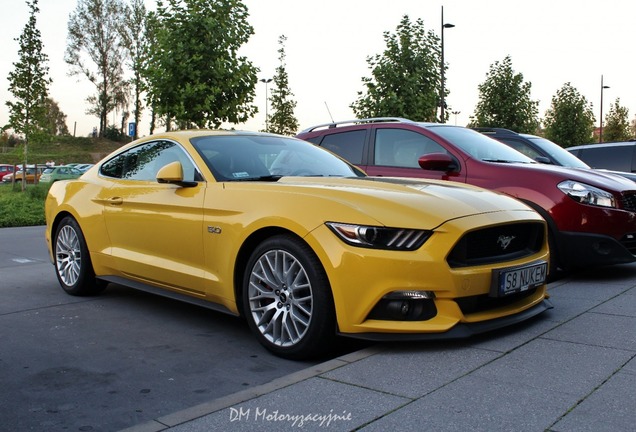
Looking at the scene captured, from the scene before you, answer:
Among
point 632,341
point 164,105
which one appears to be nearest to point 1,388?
point 632,341

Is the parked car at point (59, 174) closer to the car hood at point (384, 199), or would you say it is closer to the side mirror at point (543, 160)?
the side mirror at point (543, 160)

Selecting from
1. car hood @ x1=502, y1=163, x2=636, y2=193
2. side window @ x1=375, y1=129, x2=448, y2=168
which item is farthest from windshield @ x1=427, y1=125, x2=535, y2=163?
A: car hood @ x1=502, y1=163, x2=636, y2=193

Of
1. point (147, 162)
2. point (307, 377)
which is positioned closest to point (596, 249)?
point (307, 377)

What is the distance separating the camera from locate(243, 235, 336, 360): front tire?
3.86 metres

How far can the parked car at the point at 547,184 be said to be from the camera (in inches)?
236

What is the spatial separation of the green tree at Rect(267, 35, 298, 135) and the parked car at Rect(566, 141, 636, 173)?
30.0m

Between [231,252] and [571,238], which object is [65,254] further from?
[571,238]

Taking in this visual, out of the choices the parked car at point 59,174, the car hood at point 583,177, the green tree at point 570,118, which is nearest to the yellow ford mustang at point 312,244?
the car hood at point 583,177

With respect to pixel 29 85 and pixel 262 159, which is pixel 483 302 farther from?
pixel 29 85

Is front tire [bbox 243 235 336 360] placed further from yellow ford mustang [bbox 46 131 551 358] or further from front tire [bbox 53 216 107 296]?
front tire [bbox 53 216 107 296]

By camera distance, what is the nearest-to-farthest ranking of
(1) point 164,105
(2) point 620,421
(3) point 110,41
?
(2) point 620,421 → (1) point 164,105 → (3) point 110,41

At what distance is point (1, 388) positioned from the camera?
11.9 feet

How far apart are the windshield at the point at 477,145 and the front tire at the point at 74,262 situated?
12.1ft

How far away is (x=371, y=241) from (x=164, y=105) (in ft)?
48.2
